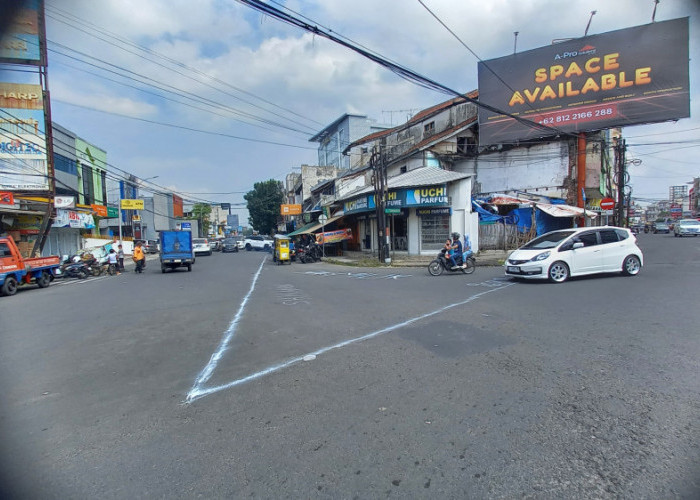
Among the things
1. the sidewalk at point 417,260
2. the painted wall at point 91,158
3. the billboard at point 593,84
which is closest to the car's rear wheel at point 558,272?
the sidewalk at point 417,260

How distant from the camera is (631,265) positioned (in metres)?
11.6

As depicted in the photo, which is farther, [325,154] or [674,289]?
[325,154]

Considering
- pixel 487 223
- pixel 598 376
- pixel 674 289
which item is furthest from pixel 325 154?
pixel 598 376

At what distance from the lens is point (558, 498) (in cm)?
236

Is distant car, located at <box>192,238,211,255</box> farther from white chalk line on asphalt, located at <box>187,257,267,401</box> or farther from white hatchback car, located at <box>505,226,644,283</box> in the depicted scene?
white hatchback car, located at <box>505,226,644,283</box>

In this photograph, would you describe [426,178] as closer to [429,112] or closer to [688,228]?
[429,112]

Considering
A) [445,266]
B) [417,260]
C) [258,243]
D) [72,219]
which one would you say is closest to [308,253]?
[417,260]

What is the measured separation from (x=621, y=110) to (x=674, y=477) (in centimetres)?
2782

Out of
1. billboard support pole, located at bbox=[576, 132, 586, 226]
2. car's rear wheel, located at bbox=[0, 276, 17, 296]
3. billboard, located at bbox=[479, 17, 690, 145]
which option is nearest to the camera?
car's rear wheel, located at bbox=[0, 276, 17, 296]

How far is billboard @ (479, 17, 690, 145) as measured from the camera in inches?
888

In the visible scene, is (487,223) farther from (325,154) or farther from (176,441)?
(325,154)

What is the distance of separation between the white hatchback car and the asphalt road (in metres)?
3.37

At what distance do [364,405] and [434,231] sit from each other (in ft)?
64.2

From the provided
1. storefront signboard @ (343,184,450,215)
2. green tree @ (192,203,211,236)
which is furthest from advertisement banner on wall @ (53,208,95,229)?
green tree @ (192,203,211,236)
